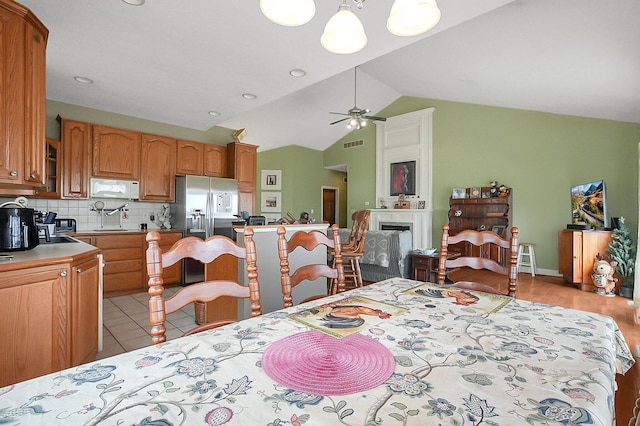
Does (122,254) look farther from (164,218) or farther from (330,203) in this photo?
(330,203)

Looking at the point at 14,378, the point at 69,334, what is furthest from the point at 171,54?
the point at 14,378

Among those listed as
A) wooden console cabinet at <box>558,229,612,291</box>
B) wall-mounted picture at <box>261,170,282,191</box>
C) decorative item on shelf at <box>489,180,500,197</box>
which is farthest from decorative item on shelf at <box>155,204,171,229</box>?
wooden console cabinet at <box>558,229,612,291</box>

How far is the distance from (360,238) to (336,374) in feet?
9.95

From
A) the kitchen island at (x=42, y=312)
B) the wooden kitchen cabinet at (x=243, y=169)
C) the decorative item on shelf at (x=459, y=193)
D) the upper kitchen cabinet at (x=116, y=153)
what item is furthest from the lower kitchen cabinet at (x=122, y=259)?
the decorative item on shelf at (x=459, y=193)

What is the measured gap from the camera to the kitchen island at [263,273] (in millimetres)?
2428

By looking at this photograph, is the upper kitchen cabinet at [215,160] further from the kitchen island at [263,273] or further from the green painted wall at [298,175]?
the kitchen island at [263,273]

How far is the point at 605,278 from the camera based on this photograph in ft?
13.4

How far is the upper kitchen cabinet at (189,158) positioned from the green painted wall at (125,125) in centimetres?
23

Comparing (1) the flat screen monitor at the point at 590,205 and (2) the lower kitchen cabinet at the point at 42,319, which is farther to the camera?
(1) the flat screen monitor at the point at 590,205

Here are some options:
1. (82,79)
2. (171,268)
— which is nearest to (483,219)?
(171,268)

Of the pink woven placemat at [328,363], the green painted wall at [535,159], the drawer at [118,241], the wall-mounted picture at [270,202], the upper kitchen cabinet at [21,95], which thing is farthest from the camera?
the wall-mounted picture at [270,202]

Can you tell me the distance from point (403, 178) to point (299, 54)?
16.6 feet

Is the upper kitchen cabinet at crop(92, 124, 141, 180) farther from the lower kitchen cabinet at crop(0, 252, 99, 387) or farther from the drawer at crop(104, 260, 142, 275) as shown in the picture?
the lower kitchen cabinet at crop(0, 252, 99, 387)

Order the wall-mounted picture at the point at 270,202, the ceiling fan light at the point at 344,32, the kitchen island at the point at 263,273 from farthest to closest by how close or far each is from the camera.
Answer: the wall-mounted picture at the point at 270,202 < the kitchen island at the point at 263,273 < the ceiling fan light at the point at 344,32
